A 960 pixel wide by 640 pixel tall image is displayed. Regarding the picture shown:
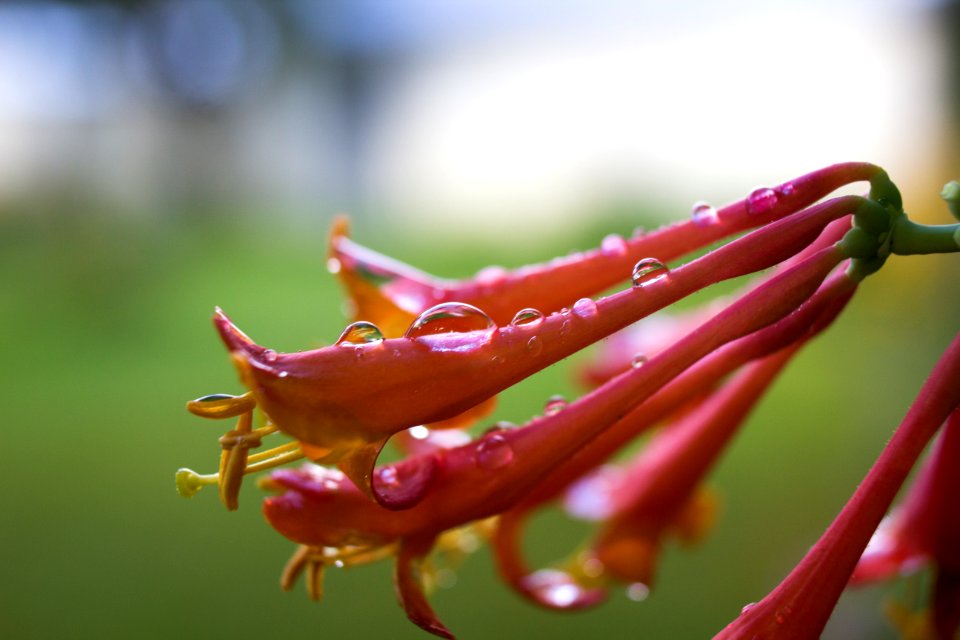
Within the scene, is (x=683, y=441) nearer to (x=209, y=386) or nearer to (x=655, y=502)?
(x=655, y=502)

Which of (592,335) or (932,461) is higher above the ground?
(592,335)

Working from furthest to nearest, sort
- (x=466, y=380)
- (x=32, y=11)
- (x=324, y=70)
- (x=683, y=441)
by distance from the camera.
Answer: (x=324, y=70), (x=32, y=11), (x=683, y=441), (x=466, y=380)

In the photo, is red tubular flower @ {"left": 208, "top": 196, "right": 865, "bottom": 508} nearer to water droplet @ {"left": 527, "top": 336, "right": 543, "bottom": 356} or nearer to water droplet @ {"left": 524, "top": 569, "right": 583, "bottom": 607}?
water droplet @ {"left": 527, "top": 336, "right": 543, "bottom": 356}

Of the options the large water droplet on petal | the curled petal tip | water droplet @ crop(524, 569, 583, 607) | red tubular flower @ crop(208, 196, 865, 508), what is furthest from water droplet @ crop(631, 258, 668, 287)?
water droplet @ crop(524, 569, 583, 607)

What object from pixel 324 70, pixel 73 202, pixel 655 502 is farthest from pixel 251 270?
pixel 655 502

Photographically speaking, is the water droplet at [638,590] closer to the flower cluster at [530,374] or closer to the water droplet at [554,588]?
the water droplet at [554,588]

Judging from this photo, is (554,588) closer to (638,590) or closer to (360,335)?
(638,590)
